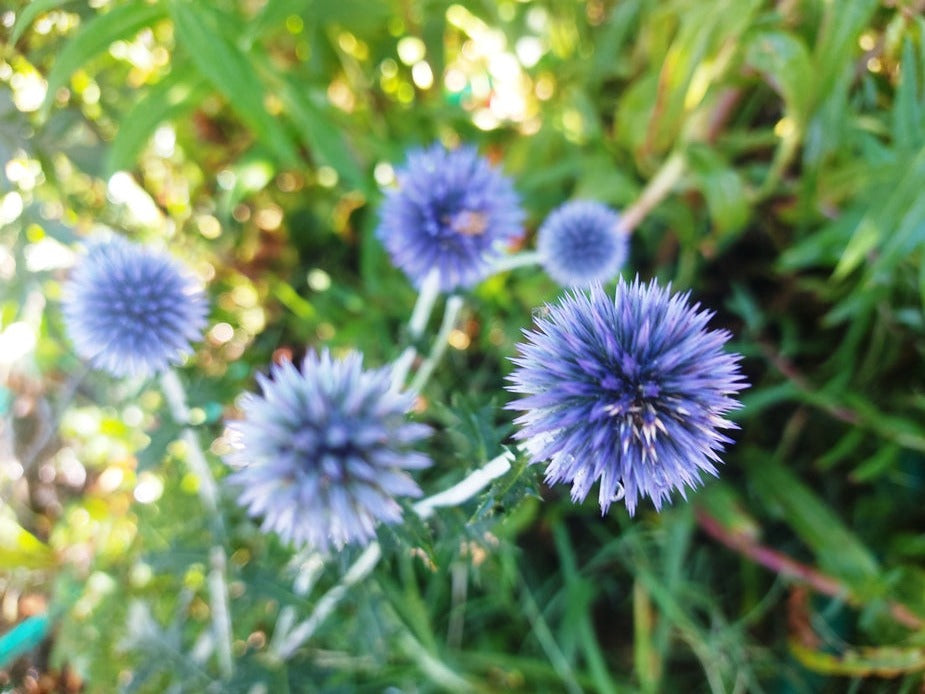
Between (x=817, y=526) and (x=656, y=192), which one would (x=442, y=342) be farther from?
(x=817, y=526)

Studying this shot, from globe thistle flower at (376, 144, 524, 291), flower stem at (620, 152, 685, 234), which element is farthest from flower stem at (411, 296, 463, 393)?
flower stem at (620, 152, 685, 234)

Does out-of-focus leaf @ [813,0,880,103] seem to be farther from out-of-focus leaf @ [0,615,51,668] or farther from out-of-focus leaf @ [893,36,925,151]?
out-of-focus leaf @ [0,615,51,668]

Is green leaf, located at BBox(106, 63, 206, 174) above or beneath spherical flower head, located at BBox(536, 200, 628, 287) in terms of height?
above

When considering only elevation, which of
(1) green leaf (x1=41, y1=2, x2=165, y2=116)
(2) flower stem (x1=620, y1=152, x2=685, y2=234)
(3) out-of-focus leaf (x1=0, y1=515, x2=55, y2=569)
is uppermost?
(2) flower stem (x1=620, y1=152, x2=685, y2=234)

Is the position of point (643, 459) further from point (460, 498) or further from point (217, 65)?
point (217, 65)

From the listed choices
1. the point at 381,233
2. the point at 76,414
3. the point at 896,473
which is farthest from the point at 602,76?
the point at 76,414

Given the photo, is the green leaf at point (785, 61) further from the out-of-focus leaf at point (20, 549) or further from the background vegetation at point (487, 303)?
the out-of-focus leaf at point (20, 549)

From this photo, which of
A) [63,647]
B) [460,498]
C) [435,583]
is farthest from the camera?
[435,583]

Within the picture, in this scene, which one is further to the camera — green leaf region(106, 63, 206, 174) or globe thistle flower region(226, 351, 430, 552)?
green leaf region(106, 63, 206, 174)
